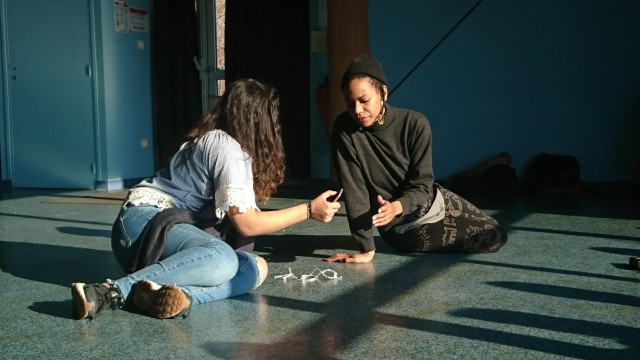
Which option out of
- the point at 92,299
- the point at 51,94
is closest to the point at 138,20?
the point at 51,94

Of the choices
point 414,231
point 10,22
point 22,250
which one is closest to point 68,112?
point 10,22

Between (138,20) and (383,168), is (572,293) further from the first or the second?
(138,20)

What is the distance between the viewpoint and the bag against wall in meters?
5.88

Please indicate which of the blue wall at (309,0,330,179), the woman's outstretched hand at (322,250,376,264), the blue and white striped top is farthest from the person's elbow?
the blue wall at (309,0,330,179)

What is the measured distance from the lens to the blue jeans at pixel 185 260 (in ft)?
7.75

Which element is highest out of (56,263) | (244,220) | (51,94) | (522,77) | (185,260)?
(522,77)

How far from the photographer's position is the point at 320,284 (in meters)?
2.86

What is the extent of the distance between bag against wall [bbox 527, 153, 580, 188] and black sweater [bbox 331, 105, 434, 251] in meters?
3.01

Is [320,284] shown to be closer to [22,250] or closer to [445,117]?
[22,250]

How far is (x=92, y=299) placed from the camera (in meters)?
2.28

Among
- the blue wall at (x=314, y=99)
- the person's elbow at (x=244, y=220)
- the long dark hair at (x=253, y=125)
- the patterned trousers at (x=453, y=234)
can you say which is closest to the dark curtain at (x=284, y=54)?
the blue wall at (x=314, y=99)

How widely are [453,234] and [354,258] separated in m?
0.47

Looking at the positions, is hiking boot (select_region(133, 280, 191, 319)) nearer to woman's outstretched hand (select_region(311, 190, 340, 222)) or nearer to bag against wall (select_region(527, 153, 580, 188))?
woman's outstretched hand (select_region(311, 190, 340, 222))

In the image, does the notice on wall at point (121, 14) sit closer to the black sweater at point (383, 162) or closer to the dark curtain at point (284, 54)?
the dark curtain at point (284, 54)
